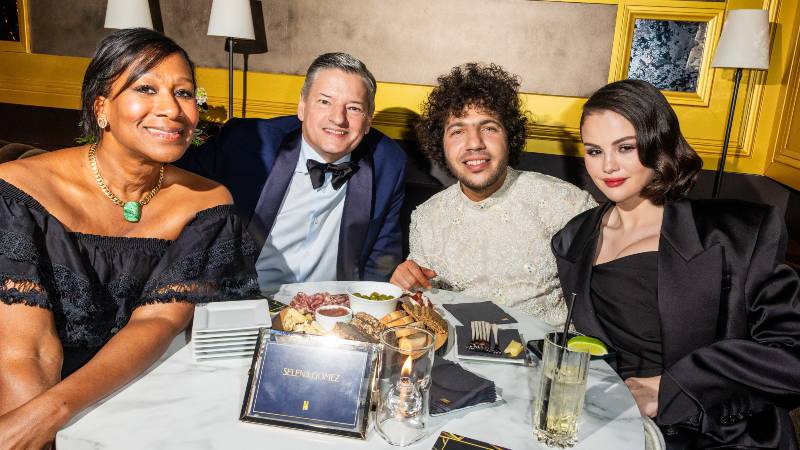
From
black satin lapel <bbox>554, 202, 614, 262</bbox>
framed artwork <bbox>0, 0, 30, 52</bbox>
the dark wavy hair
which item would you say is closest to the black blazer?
the dark wavy hair

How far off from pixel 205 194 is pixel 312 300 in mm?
579

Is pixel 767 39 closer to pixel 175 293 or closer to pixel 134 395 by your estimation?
pixel 175 293

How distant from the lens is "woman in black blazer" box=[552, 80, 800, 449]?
1719 mm

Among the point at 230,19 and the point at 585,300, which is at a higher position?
the point at 230,19

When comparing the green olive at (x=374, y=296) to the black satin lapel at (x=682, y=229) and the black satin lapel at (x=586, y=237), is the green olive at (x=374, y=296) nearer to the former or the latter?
the black satin lapel at (x=586, y=237)

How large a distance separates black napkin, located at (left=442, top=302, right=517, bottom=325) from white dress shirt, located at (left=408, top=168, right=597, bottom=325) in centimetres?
60

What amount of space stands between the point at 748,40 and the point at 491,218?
88.5 inches

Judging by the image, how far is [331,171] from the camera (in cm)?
280

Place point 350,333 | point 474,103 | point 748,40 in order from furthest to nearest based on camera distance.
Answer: point 748,40 → point 474,103 → point 350,333

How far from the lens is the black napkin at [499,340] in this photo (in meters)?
1.58

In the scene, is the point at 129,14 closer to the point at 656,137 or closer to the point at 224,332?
the point at 224,332

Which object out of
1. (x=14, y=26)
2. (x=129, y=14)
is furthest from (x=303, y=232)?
(x=14, y=26)

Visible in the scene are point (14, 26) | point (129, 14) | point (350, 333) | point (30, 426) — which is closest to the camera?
point (30, 426)

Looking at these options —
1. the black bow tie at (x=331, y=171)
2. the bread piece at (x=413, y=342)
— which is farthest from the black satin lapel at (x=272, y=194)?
the bread piece at (x=413, y=342)
